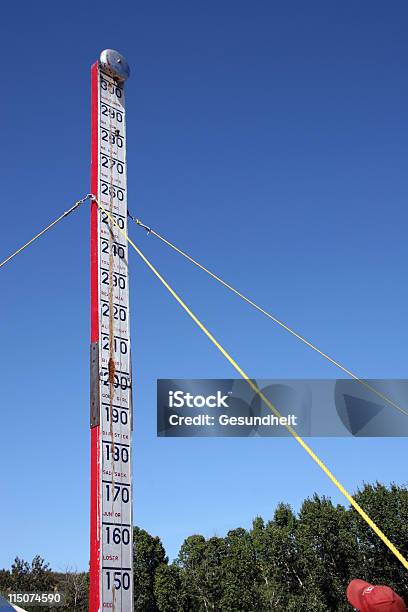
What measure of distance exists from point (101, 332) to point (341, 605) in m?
53.5

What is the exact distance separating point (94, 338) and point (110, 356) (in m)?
0.43

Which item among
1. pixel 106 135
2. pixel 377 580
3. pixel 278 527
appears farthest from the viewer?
pixel 278 527

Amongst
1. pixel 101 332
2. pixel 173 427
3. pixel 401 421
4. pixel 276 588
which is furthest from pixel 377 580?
pixel 101 332

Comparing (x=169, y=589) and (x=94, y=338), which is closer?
(x=94, y=338)

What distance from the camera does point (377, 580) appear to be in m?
56.9

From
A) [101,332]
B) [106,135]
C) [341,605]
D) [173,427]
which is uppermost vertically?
[106,135]

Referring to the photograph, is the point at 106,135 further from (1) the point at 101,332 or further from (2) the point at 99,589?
(2) the point at 99,589

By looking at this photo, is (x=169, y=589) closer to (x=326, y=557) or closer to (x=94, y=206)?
(x=326, y=557)

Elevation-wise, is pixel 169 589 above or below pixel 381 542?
below

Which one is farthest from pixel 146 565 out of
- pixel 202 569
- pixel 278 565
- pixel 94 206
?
pixel 94 206

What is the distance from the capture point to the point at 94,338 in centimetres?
1225

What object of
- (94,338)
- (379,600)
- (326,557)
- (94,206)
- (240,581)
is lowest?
(379,600)

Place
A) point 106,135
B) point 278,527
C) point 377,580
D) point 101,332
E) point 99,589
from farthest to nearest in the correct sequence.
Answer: point 278,527, point 377,580, point 106,135, point 101,332, point 99,589

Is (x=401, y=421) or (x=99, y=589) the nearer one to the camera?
(x=99, y=589)
